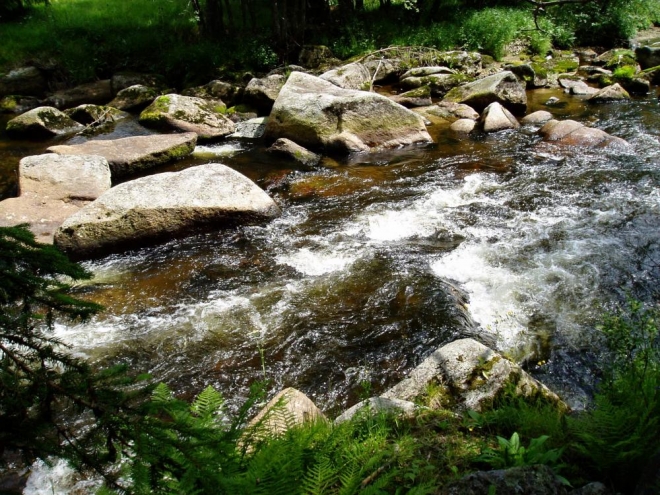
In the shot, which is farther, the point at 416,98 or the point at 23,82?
the point at 23,82

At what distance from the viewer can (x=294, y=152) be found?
381 inches

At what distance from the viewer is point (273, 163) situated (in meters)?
9.64

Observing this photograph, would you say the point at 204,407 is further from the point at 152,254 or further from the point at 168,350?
the point at 152,254

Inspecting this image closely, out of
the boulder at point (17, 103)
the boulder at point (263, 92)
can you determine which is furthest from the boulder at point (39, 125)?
the boulder at point (263, 92)

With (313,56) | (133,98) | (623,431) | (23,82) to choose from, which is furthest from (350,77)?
(623,431)

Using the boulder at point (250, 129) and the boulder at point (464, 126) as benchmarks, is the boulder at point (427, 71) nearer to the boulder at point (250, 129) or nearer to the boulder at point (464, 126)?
the boulder at point (464, 126)

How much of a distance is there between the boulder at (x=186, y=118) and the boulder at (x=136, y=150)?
1044 mm

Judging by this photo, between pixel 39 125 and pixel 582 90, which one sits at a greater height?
pixel 582 90

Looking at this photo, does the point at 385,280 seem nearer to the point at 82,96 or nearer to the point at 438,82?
the point at 438,82

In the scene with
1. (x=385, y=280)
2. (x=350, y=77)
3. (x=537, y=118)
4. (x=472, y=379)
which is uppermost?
(x=350, y=77)

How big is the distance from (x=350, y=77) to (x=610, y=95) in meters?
7.64

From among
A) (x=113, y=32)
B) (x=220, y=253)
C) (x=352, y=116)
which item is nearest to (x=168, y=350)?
(x=220, y=253)

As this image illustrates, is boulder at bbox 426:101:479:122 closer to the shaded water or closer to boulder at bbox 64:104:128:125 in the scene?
the shaded water

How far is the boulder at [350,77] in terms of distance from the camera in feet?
44.7
